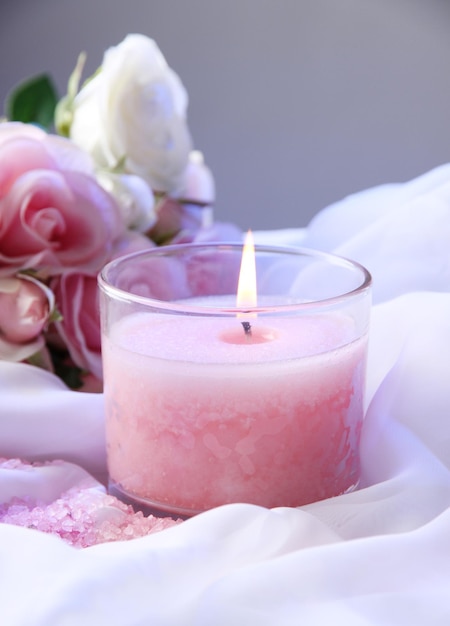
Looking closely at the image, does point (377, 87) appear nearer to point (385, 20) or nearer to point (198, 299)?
point (385, 20)

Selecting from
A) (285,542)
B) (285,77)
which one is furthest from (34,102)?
(285,77)

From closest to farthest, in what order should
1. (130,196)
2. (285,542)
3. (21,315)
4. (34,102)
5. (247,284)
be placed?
(285,542), (247,284), (21,315), (130,196), (34,102)

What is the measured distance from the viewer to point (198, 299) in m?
0.76

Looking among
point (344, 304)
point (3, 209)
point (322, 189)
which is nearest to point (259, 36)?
point (322, 189)

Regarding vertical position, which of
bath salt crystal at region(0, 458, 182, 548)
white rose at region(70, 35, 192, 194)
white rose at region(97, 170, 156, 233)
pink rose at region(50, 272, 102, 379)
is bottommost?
bath salt crystal at region(0, 458, 182, 548)

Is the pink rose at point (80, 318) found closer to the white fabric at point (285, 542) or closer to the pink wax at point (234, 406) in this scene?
the white fabric at point (285, 542)

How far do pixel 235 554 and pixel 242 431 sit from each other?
86 mm

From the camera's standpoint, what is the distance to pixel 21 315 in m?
0.77

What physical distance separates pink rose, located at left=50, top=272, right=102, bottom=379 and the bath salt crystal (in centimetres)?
20

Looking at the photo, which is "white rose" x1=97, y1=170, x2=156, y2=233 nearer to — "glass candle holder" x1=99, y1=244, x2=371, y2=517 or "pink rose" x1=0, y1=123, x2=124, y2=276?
"pink rose" x1=0, y1=123, x2=124, y2=276

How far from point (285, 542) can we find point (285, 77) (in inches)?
71.4

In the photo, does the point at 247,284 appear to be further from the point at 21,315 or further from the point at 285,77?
the point at 285,77

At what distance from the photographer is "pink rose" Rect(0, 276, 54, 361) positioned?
0.78 metres

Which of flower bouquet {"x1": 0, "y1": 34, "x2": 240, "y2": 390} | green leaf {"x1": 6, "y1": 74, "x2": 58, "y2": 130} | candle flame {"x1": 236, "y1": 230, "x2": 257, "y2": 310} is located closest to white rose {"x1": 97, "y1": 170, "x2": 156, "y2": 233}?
flower bouquet {"x1": 0, "y1": 34, "x2": 240, "y2": 390}
